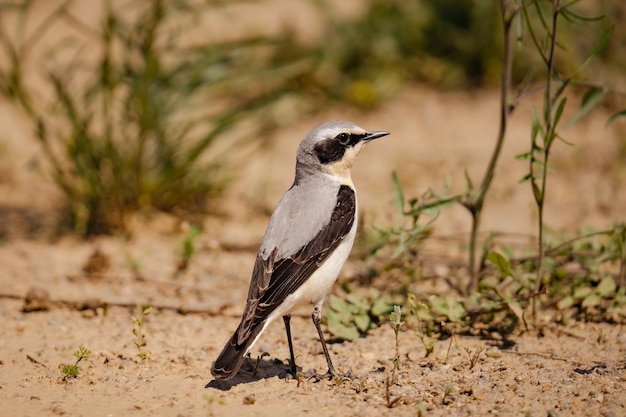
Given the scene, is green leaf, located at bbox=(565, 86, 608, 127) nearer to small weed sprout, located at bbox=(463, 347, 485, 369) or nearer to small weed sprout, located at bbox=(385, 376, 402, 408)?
small weed sprout, located at bbox=(463, 347, 485, 369)

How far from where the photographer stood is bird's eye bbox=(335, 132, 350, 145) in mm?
5353

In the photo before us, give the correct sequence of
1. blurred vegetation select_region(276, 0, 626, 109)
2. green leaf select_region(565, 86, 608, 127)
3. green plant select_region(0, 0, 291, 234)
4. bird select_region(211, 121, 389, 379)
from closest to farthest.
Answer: bird select_region(211, 121, 389, 379), green leaf select_region(565, 86, 608, 127), green plant select_region(0, 0, 291, 234), blurred vegetation select_region(276, 0, 626, 109)

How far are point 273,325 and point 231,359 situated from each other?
1388mm

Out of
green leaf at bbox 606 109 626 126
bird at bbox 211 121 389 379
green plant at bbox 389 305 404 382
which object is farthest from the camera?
green leaf at bbox 606 109 626 126

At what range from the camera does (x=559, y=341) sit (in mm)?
5246

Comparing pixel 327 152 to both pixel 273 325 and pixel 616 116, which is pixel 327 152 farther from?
pixel 616 116

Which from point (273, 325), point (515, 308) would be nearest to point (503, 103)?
point (515, 308)

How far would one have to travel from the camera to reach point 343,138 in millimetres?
5367

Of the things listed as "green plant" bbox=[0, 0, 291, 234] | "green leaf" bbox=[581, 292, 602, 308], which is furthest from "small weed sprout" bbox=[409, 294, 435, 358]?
"green plant" bbox=[0, 0, 291, 234]

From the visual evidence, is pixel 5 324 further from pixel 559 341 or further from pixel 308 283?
pixel 559 341

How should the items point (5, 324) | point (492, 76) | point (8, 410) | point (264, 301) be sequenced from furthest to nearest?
point (492, 76) < point (5, 324) < point (264, 301) < point (8, 410)

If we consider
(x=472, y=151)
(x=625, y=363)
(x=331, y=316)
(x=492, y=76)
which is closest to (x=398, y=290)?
(x=331, y=316)

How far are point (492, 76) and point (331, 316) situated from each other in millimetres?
5293

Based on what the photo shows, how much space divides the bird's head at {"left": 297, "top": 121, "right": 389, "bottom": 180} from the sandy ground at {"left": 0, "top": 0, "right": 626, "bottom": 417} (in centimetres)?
116
